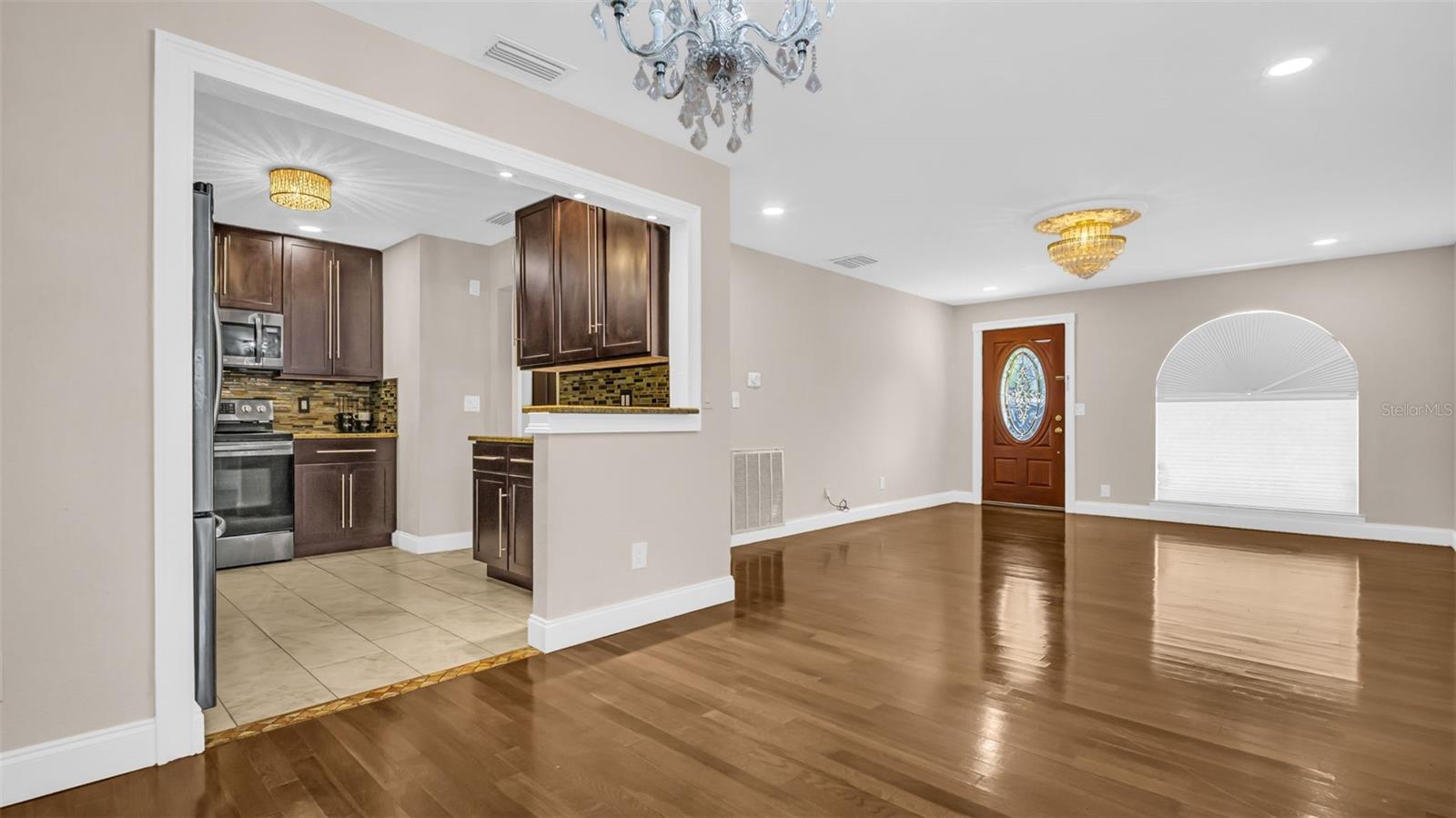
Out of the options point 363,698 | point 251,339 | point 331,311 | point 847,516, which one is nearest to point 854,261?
point 847,516

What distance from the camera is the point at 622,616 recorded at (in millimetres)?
3375

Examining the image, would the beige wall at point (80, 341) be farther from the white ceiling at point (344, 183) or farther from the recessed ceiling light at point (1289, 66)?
the recessed ceiling light at point (1289, 66)

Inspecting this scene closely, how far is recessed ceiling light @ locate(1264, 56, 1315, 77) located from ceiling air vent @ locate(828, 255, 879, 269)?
348 cm

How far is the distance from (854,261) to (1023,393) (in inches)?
122

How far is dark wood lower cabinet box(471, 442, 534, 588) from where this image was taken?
4.00 m

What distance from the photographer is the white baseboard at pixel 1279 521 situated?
580 cm

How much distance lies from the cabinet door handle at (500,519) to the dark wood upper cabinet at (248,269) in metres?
2.76

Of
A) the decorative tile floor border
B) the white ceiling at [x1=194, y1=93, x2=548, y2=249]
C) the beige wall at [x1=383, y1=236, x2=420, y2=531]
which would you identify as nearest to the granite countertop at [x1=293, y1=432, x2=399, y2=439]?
the beige wall at [x1=383, y1=236, x2=420, y2=531]

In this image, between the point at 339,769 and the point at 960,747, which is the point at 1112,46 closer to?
the point at 960,747

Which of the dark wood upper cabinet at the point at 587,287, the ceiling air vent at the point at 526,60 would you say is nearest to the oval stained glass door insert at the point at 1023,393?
the dark wood upper cabinet at the point at 587,287

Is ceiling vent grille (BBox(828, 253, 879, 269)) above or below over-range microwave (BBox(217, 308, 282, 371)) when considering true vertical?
above

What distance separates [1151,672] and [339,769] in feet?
9.74

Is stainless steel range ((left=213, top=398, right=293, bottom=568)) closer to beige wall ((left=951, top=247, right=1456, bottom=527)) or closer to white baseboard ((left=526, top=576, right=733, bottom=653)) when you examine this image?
white baseboard ((left=526, top=576, right=733, bottom=653))

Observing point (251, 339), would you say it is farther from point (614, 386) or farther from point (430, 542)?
point (614, 386)
